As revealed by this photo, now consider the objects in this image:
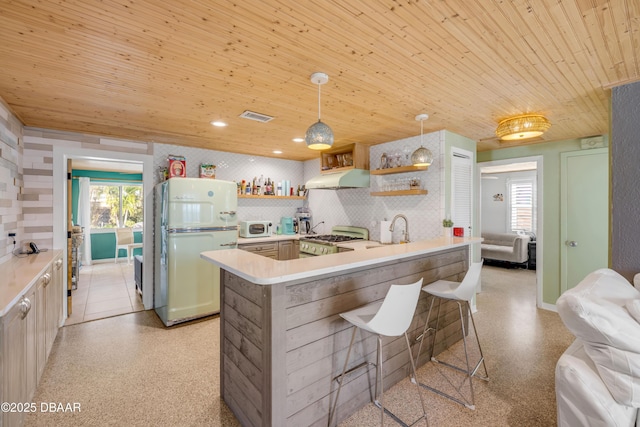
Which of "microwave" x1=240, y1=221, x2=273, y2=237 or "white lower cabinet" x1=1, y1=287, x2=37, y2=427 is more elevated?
"microwave" x1=240, y1=221, x2=273, y2=237

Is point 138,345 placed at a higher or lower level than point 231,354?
lower

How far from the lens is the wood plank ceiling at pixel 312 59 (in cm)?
154

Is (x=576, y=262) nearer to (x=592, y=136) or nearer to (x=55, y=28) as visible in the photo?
(x=592, y=136)

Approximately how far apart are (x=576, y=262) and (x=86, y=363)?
6029 millimetres

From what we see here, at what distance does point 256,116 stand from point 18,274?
2398mm

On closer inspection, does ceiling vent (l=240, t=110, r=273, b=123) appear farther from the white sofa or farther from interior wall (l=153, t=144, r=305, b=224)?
the white sofa

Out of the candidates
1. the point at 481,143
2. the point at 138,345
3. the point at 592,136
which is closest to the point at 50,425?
the point at 138,345

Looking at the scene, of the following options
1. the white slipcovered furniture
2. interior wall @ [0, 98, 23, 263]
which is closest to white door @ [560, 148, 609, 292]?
the white slipcovered furniture

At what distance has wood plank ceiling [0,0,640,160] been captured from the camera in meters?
1.54

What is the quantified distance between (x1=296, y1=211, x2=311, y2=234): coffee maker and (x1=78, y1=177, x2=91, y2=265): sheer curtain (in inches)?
216

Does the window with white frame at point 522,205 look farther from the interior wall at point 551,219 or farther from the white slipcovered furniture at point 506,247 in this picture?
the interior wall at point 551,219

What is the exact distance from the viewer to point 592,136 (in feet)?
13.1

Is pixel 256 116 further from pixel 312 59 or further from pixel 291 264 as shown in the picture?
pixel 291 264

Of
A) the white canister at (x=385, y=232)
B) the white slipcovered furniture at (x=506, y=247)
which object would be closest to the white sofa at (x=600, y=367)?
the white canister at (x=385, y=232)
